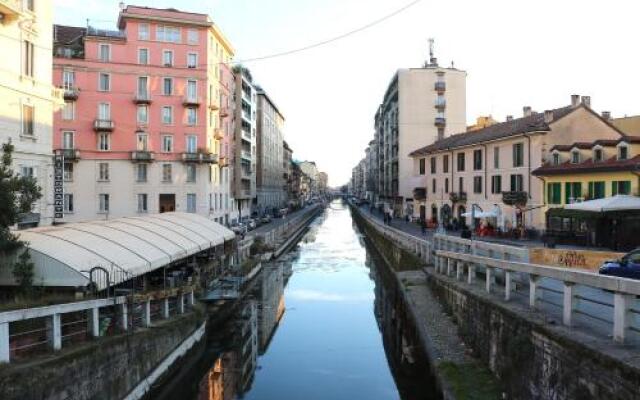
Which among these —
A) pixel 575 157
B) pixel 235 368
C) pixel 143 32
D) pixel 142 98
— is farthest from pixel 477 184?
pixel 235 368

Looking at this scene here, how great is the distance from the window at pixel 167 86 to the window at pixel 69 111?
26.1ft

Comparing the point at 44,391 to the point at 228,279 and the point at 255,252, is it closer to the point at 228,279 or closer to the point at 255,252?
the point at 228,279

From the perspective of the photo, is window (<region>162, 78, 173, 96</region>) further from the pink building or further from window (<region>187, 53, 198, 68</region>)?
window (<region>187, 53, 198, 68</region>)

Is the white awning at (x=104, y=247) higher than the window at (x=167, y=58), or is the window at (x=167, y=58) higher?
the window at (x=167, y=58)

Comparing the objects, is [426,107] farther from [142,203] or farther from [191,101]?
[142,203]

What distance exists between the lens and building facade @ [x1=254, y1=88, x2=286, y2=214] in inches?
3826

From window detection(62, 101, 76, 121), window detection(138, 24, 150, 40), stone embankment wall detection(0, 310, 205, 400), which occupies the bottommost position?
stone embankment wall detection(0, 310, 205, 400)

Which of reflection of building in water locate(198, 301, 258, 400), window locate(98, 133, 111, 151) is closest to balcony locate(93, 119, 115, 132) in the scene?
window locate(98, 133, 111, 151)

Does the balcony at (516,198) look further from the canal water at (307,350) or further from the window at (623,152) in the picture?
the canal water at (307,350)

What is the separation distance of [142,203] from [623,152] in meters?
39.2

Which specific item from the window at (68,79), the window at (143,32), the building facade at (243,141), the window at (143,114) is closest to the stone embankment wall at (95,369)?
the window at (143,114)

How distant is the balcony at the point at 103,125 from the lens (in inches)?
1907

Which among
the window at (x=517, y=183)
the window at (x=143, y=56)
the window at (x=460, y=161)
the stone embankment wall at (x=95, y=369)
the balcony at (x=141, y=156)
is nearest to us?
the stone embankment wall at (x=95, y=369)

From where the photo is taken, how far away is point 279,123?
424ft
